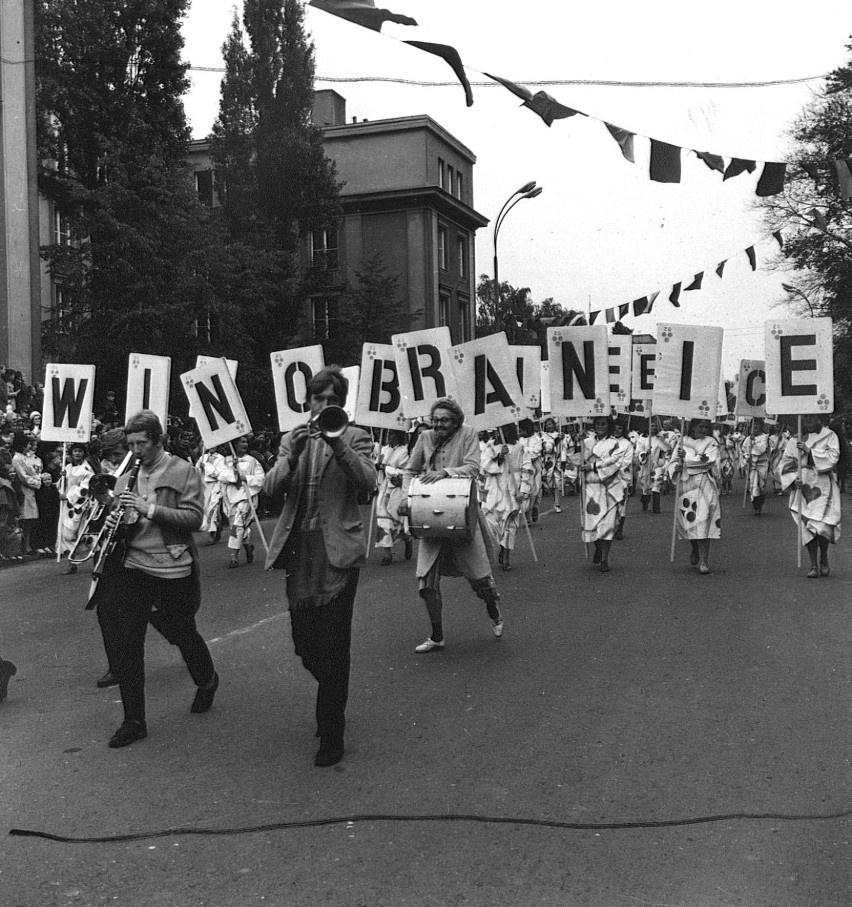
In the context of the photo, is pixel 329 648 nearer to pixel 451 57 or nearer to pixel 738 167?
pixel 451 57

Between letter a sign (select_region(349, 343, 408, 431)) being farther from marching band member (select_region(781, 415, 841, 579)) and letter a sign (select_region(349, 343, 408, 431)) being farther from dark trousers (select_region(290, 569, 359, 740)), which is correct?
dark trousers (select_region(290, 569, 359, 740))

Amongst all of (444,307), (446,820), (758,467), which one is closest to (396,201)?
(444,307)

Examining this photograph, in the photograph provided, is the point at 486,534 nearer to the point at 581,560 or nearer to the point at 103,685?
the point at 103,685

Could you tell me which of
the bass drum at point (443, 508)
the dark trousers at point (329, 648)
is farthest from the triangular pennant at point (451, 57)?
the dark trousers at point (329, 648)

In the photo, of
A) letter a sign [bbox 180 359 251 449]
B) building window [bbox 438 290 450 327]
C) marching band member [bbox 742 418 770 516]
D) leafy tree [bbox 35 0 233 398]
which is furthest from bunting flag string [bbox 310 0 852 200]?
building window [bbox 438 290 450 327]

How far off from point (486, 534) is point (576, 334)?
19.2ft

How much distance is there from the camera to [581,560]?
13.0 metres

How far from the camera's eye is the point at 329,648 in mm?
5066

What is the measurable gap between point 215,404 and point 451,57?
695 cm

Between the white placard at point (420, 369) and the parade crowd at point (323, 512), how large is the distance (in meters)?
0.90

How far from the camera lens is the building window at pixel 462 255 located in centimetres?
5466

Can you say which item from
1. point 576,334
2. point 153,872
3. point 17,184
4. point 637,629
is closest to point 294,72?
point 17,184

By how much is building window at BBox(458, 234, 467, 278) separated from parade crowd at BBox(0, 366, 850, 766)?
40718 mm

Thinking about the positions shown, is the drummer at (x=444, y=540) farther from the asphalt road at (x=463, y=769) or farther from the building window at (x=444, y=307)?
the building window at (x=444, y=307)
